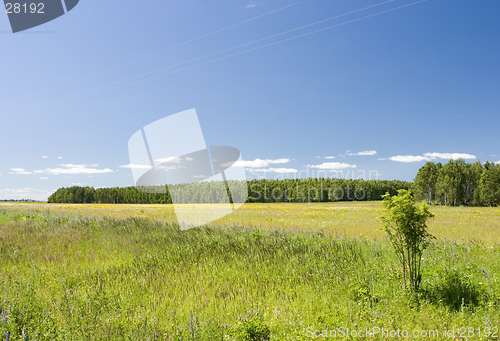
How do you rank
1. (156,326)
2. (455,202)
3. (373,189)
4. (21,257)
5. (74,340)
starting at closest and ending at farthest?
(74,340)
(156,326)
(21,257)
(455,202)
(373,189)

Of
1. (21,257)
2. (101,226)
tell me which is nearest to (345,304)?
(21,257)

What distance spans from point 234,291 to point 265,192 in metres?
117

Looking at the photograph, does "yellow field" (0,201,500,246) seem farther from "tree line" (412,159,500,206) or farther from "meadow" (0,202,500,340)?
"tree line" (412,159,500,206)

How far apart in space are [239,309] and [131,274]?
351 centimetres

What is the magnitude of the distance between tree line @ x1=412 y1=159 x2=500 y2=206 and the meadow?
6633 centimetres

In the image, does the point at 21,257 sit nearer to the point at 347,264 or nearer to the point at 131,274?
the point at 131,274

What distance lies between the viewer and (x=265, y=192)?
122875 millimetres

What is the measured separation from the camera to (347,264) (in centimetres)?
754

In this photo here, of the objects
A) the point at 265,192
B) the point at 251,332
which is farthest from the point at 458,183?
the point at 251,332

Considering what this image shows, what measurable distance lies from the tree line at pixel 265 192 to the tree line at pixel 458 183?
95.7 feet

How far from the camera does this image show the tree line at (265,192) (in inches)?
4321

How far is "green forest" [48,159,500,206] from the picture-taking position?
2564 inches

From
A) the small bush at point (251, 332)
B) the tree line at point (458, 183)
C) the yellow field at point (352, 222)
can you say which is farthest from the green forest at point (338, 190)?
the small bush at point (251, 332)

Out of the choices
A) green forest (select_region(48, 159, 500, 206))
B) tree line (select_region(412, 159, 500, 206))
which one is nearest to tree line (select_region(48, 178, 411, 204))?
green forest (select_region(48, 159, 500, 206))
